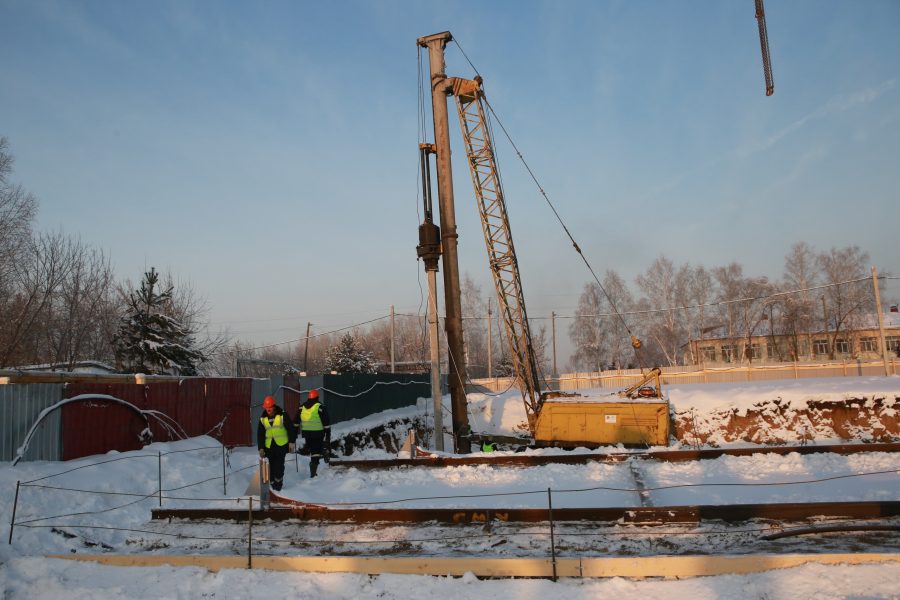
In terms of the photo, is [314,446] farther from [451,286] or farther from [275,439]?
[451,286]

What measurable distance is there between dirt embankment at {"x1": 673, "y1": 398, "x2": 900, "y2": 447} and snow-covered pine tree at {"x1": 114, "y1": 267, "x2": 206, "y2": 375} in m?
20.6

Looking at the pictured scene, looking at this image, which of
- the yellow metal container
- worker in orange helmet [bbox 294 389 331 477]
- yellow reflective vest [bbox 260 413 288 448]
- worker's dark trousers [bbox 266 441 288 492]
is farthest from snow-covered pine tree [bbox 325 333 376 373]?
yellow reflective vest [bbox 260 413 288 448]

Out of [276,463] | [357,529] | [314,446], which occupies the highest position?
[314,446]

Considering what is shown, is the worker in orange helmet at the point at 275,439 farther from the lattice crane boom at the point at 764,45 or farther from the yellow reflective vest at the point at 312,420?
the lattice crane boom at the point at 764,45

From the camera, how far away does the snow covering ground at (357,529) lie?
6113 mm

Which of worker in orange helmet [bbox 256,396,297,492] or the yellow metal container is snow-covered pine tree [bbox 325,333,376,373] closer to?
the yellow metal container

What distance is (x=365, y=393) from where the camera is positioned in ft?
84.3

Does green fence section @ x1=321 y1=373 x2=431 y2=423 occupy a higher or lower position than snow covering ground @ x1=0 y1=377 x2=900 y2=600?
higher

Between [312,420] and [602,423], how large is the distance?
9.23 m

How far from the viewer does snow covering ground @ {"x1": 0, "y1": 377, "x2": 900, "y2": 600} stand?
20.1 ft

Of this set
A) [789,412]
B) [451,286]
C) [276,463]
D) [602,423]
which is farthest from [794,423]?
[276,463]

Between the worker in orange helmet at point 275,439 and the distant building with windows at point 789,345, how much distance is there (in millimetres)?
52192

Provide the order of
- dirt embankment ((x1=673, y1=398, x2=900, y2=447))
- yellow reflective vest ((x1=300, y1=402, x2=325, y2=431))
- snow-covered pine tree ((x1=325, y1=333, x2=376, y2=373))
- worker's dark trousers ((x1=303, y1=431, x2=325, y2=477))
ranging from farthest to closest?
snow-covered pine tree ((x1=325, y1=333, x2=376, y2=373))
dirt embankment ((x1=673, y1=398, x2=900, y2=447))
yellow reflective vest ((x1=300, y1=402, x2=325, y2=431))
worker's dark trousers ((x1=303, y1=431, x2=325, y2=477))

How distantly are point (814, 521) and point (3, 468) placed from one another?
38.9ft
